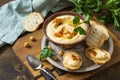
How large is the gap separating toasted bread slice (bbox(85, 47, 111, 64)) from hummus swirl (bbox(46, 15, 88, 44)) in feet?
0.22

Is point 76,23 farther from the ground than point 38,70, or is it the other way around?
point 76,23

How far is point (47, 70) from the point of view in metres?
1.00

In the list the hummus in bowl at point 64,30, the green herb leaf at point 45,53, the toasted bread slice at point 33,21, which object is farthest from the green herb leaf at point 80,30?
the toasted bread slice at point 33,21

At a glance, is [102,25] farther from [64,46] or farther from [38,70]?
[38,70]

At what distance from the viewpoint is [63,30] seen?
101cm

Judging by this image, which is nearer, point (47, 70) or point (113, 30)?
point (47, 70)

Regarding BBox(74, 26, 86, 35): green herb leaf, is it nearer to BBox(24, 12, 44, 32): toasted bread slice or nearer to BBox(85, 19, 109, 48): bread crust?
BBox(85, 19, 109, 48): bread crust

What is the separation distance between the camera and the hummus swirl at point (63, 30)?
0.99 m

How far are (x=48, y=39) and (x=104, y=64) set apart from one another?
0.22 metres

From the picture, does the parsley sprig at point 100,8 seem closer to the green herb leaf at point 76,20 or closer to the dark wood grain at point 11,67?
the green herb leaf at point 76,20

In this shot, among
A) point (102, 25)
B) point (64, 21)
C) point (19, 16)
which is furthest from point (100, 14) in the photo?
point (19, 16)

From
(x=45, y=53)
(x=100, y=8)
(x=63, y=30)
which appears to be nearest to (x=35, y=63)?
(x=45, y=53)

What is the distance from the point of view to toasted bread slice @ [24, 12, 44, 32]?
45.5 inches

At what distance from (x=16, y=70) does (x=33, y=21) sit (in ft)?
0.76
